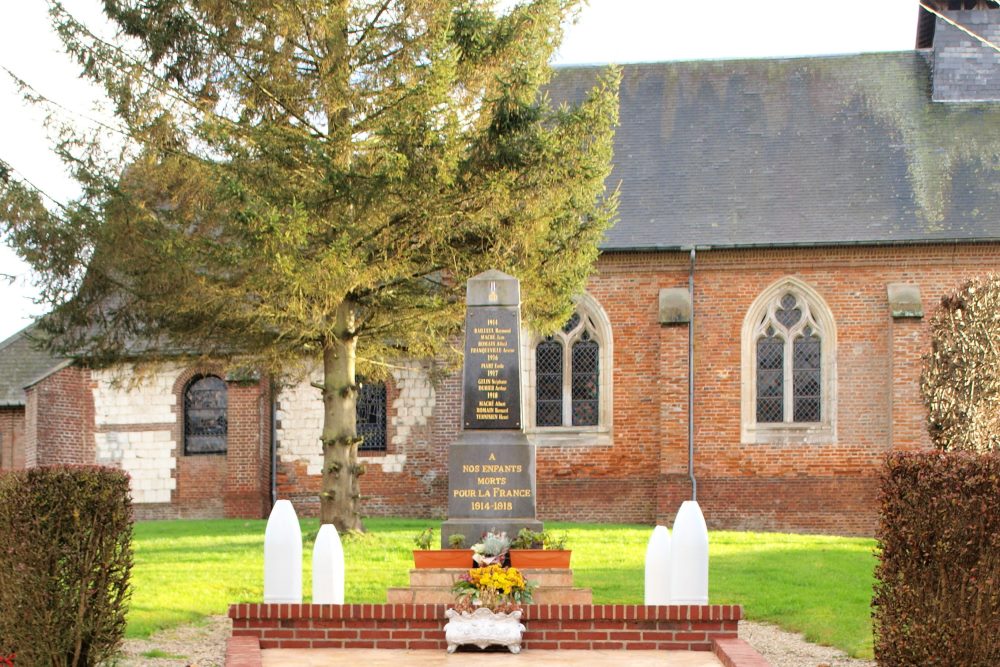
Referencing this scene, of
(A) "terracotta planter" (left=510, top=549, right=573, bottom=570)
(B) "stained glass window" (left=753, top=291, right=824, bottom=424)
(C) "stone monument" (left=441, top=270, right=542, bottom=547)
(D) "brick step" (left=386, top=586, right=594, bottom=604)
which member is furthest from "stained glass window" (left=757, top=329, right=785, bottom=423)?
(D) "brick step" (left=386, top=586, right=594, bottom=604)

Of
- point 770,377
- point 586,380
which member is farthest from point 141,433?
point 770,377

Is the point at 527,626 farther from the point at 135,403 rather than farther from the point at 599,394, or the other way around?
the point at 135,403

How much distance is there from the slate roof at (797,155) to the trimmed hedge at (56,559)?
645 inches

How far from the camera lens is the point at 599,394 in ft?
83.4

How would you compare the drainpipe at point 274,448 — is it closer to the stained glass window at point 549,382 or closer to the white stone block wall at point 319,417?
the white stone block wall at point 319,417

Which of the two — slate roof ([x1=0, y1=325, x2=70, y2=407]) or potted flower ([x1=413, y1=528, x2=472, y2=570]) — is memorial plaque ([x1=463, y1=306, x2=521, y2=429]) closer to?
potted flower ([x1=413, y1=528, x2=472, y2=570])

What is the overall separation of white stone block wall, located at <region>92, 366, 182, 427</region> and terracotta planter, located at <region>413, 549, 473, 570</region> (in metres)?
16.0

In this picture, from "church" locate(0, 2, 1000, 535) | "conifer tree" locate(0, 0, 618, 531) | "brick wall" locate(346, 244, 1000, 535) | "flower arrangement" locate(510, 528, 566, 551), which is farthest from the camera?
"church" locate(0, 2, 1000, 535)

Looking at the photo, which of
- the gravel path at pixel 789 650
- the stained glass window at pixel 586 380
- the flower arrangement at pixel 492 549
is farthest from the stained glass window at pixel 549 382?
the flower arrangement at pixel 492 549

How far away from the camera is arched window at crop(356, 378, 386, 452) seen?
86.1ft

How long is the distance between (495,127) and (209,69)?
13.1 ft

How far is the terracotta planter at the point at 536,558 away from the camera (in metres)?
12.0

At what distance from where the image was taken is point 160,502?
26.9 meters

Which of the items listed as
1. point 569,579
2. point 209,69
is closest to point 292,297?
point 209,69
